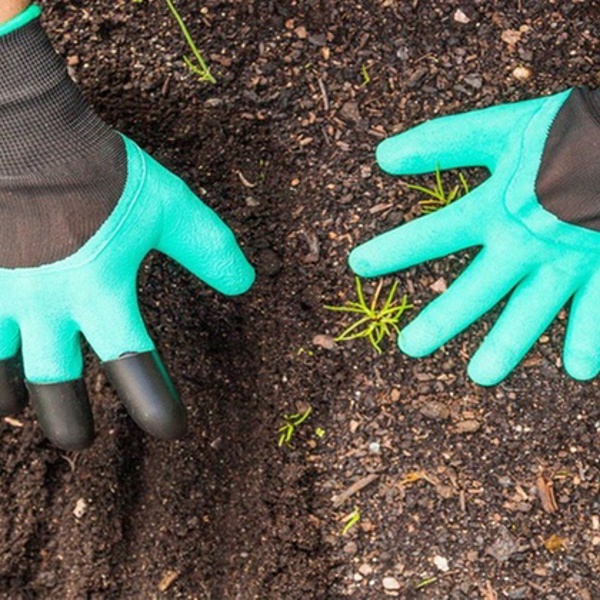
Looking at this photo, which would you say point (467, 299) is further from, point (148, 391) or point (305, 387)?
point (148, 391)

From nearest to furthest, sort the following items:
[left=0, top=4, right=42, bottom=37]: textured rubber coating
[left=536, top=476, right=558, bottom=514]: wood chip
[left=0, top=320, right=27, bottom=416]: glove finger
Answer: [left=0, top=4, right=42, bottom=37]: textured rubber coating
[left=0, top=320, right=27, bottom=416]: glove finger
[left=536, top=476, right=558, bottom=514]: wood chip

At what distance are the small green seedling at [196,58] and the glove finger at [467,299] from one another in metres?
0.61

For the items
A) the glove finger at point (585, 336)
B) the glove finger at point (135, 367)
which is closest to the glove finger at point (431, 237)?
the glove finger at point (585, 336)

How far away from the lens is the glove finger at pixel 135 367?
1.82m

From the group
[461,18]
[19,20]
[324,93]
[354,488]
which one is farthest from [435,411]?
[19,20]

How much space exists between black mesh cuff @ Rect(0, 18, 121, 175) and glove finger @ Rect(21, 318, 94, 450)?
275mm

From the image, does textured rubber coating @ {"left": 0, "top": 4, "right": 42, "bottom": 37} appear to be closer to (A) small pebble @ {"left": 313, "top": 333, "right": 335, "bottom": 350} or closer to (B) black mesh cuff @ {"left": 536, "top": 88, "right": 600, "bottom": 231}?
(A) small pebble @ {"left": 313, "top": 333, "right": 335, "bottom": 350}

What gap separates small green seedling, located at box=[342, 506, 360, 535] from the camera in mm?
2025

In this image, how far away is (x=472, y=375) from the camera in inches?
78.4

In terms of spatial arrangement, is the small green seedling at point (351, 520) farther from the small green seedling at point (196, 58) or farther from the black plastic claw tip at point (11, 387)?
the small green seedling at point (196, 58)

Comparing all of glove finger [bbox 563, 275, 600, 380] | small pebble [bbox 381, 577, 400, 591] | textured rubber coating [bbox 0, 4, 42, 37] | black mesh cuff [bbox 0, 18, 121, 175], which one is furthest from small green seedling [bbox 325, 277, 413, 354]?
textured rubber coating [bbox 0, 4, 42, 37]

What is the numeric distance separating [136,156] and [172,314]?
1.15 ft

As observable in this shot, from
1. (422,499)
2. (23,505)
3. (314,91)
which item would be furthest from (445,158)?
(23,505)

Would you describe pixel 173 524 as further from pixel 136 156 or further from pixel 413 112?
pixel 413 112
